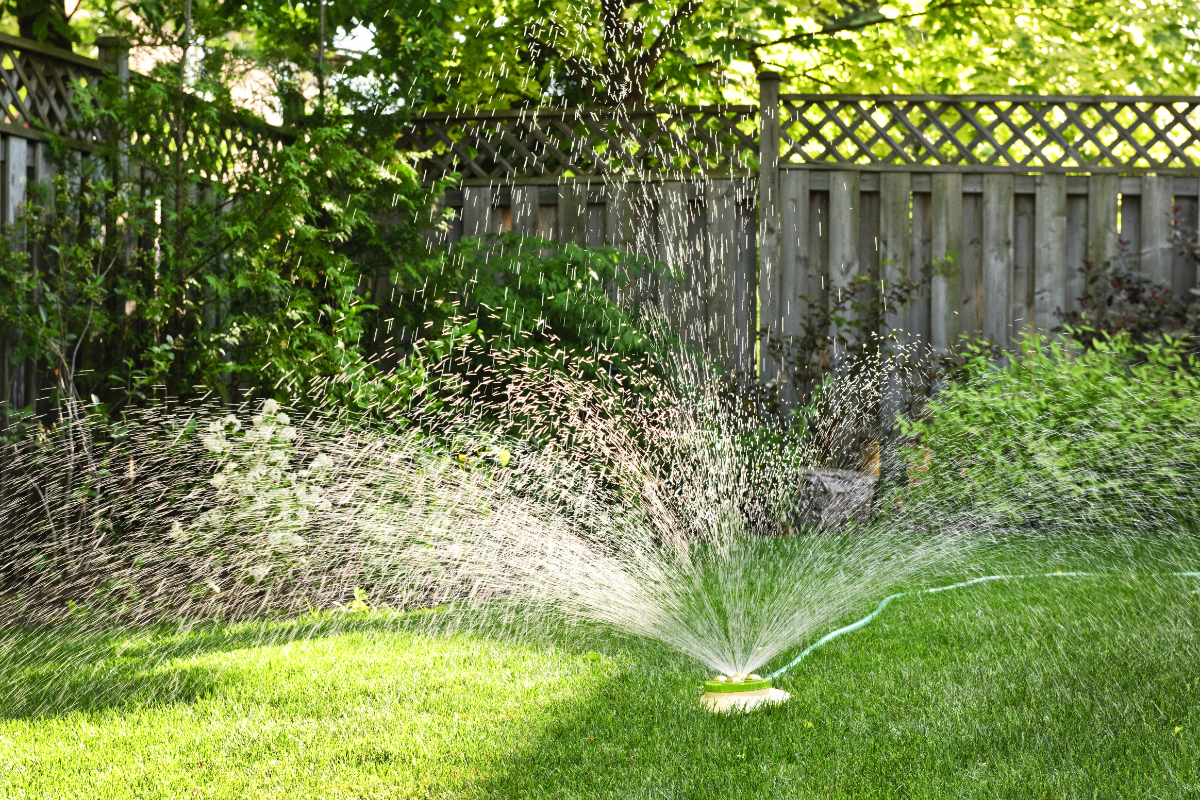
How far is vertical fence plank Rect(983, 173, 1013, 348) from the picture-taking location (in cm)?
748

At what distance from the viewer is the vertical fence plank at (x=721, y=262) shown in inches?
297

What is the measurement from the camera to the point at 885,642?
4215 mm

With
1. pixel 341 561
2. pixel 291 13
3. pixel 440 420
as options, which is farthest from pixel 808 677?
pixel 291 13

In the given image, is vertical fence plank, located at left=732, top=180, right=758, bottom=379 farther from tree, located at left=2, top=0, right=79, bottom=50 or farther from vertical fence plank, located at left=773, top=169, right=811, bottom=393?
tree, located at left=2, top=0, right=79, bottom=50

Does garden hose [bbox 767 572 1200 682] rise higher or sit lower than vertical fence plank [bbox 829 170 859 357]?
lower

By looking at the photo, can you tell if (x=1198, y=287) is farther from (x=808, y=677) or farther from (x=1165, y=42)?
(x=808, y=677)

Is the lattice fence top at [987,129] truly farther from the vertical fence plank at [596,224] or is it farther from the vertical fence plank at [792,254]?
the vertical fence plank at [596,224]

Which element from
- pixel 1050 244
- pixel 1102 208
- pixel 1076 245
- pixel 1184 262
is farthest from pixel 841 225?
pixel 1184 262

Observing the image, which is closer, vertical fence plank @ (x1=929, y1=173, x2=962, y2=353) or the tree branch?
vertical fence plank @ (x1=929, y1=173, x2=962, y2=353)

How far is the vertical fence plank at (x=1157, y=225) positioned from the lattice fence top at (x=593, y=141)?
266 cm

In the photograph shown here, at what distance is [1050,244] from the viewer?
7.48m

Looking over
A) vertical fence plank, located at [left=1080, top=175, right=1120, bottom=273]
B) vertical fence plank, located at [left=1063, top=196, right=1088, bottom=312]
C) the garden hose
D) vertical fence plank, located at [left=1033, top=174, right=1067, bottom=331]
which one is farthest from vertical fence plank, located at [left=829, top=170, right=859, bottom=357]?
the garden hose

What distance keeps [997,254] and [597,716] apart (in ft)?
A: 17.4

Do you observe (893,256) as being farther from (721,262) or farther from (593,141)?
(593,141)
